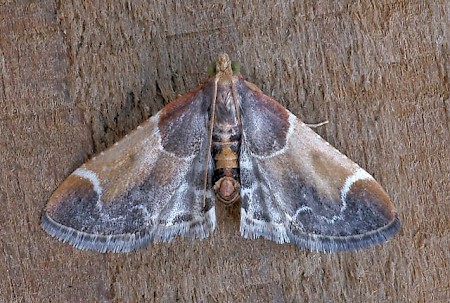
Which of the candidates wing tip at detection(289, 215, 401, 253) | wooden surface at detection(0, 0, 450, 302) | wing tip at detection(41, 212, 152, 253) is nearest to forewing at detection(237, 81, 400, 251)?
wing tip at detection(289, 215, 401, 253)

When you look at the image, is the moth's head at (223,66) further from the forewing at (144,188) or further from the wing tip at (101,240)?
the wing tip at (101,240)

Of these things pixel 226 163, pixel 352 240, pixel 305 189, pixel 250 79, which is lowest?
pixel 352 240

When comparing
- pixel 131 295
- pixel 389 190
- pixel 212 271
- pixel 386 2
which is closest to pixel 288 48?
pixel 386 2

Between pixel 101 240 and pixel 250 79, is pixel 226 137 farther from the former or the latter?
pixel 101 240

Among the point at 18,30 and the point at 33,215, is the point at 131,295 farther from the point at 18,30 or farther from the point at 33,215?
the point at 18,30

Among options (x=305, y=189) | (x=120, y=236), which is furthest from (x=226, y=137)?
(x=120, y=236)

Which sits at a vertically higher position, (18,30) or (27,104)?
(18,30)

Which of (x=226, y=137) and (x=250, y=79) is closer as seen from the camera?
(x=226, y=137)
